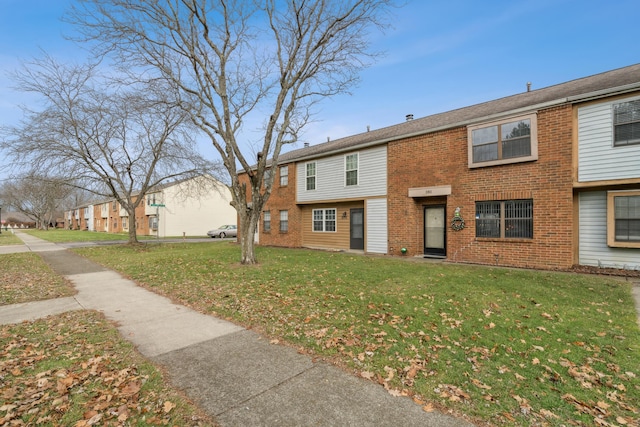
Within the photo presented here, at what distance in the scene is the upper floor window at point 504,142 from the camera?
973 cm

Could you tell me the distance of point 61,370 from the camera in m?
3.52

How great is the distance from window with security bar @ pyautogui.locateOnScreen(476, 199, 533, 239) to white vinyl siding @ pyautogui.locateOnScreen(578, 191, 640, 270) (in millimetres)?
1411

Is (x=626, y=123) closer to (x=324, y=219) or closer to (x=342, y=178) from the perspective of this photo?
(x=342, y=178)

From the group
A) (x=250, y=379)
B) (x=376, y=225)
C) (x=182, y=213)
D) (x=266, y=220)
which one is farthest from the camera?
(x=182, y=213)

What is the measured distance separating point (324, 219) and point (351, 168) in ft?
11.1

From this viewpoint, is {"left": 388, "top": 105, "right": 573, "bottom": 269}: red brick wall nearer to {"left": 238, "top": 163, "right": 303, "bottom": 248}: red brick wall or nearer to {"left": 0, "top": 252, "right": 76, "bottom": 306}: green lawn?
{"left": 238, "top": 163, "right": 303, "bottom": 248}: red brick wall

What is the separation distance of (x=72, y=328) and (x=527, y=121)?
12791 mm

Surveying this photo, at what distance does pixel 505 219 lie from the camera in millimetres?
10344

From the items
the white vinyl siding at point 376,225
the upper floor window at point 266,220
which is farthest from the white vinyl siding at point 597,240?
the upper floor window at point 266,220

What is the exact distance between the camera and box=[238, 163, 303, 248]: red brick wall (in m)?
17.8

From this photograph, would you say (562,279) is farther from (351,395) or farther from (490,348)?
(351,395)

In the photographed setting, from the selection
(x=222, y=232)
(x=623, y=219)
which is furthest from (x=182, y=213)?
(x=623, y=219)

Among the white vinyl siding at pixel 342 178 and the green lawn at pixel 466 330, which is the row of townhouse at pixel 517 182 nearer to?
the white vinyl siding at pixel 342 178

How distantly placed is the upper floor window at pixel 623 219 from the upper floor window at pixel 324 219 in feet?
35.2
